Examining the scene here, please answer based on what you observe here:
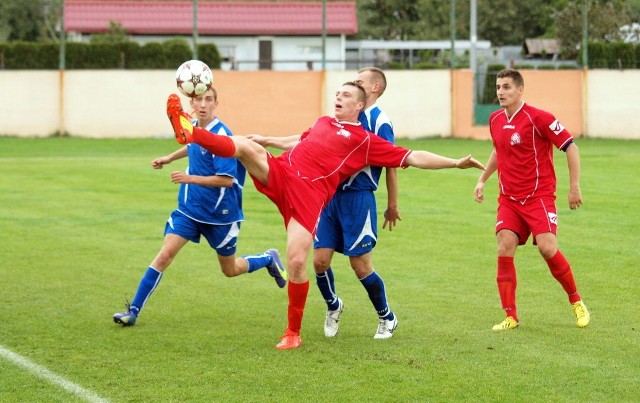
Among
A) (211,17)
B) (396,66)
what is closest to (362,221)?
(396,66)

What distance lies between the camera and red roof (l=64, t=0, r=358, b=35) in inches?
1775

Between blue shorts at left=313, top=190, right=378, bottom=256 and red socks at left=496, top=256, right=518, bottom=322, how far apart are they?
117cm

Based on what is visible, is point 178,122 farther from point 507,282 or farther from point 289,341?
point 507,282

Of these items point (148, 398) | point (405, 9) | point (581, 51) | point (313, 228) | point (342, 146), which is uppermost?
point (405, 9)

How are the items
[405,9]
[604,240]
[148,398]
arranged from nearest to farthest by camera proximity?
1. [148,398]
2. [604,240]
3. [405,9]

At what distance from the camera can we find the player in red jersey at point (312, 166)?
26.6 feet

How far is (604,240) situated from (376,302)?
5.99 meters

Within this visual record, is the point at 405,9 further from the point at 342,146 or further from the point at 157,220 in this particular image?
the point at 342,146

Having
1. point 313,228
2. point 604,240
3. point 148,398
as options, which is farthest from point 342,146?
point 604,240

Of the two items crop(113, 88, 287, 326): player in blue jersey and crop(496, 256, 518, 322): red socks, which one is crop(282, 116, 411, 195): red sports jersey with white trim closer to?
crop(113, 88, 287, 326): player in blue jersey

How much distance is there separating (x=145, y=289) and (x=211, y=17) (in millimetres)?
37267

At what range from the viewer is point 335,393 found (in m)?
6.91

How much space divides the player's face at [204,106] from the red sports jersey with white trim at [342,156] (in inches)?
40.5

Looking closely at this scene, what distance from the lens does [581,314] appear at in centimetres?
902
